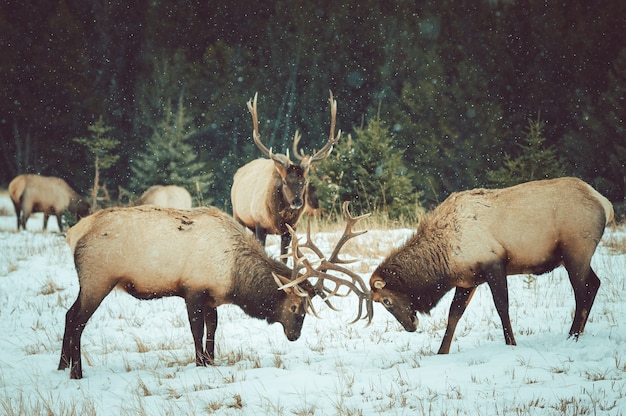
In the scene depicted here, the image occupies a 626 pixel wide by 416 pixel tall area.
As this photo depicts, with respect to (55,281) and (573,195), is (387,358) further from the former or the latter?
(55,281)

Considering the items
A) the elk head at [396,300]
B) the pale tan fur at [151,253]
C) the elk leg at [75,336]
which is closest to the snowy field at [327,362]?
the elk leg at [75,336]

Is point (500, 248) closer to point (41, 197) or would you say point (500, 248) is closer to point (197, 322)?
point (197, 322)

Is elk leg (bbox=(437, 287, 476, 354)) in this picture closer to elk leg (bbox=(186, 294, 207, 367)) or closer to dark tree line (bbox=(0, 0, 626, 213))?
elk leg (bbox=(186, 294, 207, 367))

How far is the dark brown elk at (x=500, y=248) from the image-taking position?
221 inches

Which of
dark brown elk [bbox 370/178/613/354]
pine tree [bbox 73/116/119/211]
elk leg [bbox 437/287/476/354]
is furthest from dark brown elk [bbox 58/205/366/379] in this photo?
pine tree [bbox 73/116/119/211]

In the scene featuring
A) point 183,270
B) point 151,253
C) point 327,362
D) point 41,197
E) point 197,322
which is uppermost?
point 41,197

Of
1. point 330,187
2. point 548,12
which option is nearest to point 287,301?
point 330,187

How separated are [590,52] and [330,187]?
19.4 m

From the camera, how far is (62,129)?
33.8 metres

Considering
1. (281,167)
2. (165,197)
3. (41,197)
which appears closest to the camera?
(281,167)

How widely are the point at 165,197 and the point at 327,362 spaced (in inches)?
384

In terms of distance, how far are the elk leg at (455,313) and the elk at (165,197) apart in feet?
30.0

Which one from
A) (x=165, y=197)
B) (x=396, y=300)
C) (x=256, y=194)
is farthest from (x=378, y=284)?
(x=165, y=197)

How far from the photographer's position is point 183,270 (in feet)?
18.4
